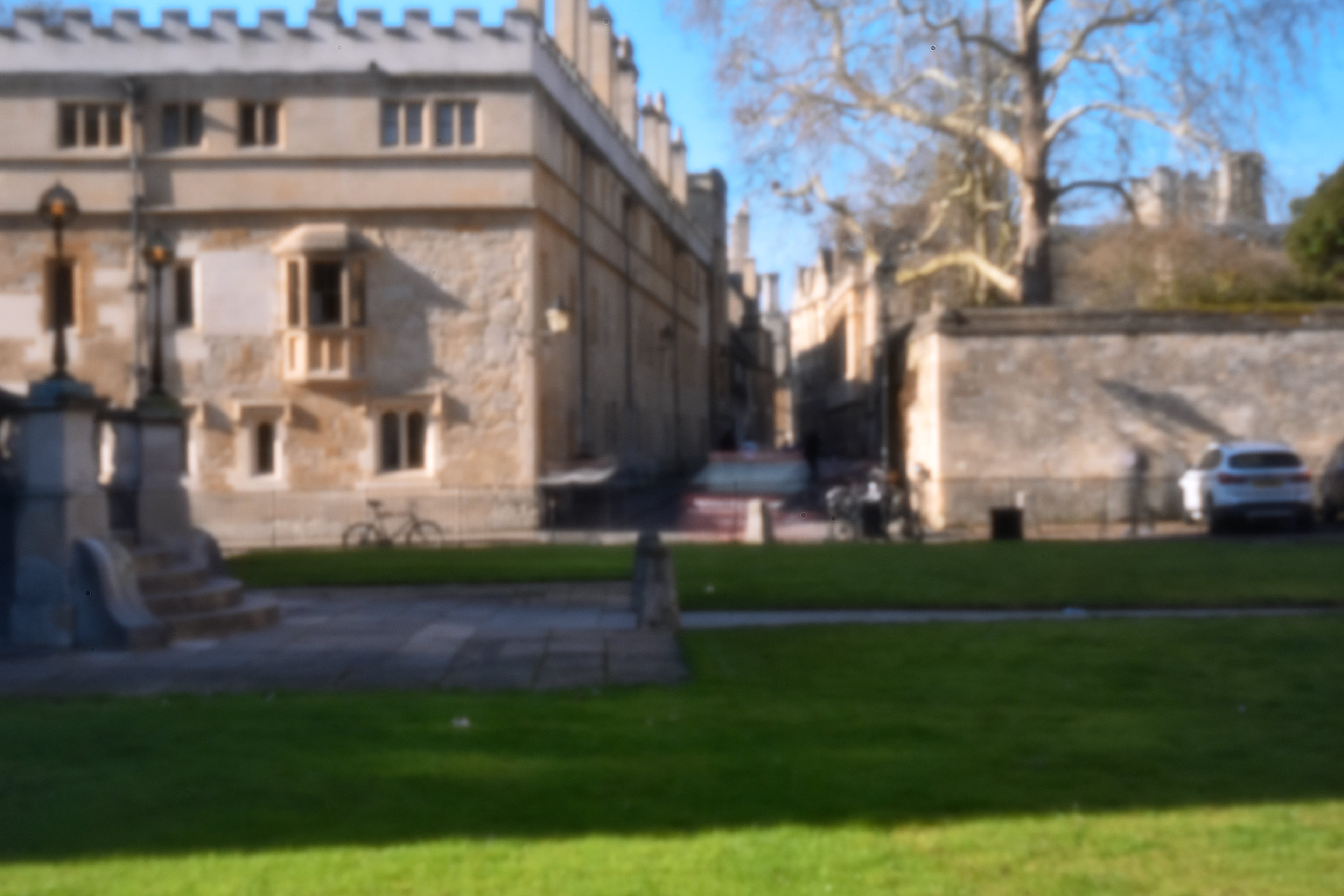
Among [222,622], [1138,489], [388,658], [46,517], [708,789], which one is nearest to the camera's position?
[708,789]

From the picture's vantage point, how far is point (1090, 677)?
34.2 feet

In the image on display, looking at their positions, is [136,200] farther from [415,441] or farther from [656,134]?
[656,134]

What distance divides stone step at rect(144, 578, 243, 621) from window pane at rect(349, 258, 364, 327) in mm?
16985

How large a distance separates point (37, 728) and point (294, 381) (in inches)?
898

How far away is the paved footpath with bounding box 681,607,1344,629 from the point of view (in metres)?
14.1

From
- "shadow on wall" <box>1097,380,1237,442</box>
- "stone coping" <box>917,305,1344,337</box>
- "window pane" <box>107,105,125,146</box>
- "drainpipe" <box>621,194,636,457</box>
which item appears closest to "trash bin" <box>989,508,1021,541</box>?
"stone coping" <box>917,305,1344,337</box>

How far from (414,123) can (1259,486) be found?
59.0 ft

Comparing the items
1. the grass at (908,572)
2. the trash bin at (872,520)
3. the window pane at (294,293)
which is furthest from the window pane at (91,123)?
the trash bin at (872,520)

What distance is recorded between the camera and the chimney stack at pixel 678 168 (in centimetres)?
5725

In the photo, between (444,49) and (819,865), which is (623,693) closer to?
(819,865)

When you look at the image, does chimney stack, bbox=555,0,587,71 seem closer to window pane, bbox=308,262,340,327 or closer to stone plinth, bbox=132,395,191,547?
window pane, bbox=308,262,340,327

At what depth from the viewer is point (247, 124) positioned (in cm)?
3070

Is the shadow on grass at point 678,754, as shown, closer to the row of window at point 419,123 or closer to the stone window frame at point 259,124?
the row of window at point 419,123

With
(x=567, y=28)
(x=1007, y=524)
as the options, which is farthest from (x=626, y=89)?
(x=1007, y=524)
